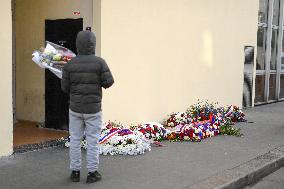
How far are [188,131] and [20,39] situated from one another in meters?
4.03

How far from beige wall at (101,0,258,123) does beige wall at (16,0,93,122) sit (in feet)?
4.62

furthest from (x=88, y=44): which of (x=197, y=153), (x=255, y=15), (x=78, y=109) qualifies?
(x=255, y=15)

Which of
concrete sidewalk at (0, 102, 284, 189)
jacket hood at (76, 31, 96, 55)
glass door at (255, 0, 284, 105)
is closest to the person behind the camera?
jacket hood at (76, 31, 96, 55)

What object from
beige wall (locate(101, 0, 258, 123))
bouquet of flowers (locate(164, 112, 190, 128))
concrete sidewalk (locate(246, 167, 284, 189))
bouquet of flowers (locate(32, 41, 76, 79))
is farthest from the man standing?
bouquet of flowers (locate(164, 112, 190, 128))

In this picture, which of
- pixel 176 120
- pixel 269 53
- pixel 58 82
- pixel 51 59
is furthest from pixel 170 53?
pixel 269 53

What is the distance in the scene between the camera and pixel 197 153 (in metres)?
7.16

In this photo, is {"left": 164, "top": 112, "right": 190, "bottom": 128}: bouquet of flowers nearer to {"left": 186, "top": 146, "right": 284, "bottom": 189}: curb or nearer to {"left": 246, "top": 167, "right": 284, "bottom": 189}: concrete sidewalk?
{"left": 186, "top": 146, "right": 284, "bottom": 189}: curb

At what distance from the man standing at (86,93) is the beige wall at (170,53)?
103 inches

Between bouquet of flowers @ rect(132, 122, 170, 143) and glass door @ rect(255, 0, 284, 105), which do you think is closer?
bouquet of flowers @ rect(132, 122, 170, 143)

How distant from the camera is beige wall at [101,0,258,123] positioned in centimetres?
825

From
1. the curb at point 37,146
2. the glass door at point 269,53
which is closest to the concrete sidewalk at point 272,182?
the curb at point 37,146

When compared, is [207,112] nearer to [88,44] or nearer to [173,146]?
[173,146]

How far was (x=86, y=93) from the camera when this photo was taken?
526 centimetres

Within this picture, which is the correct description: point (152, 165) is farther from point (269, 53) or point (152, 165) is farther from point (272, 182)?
point (269, 53)
